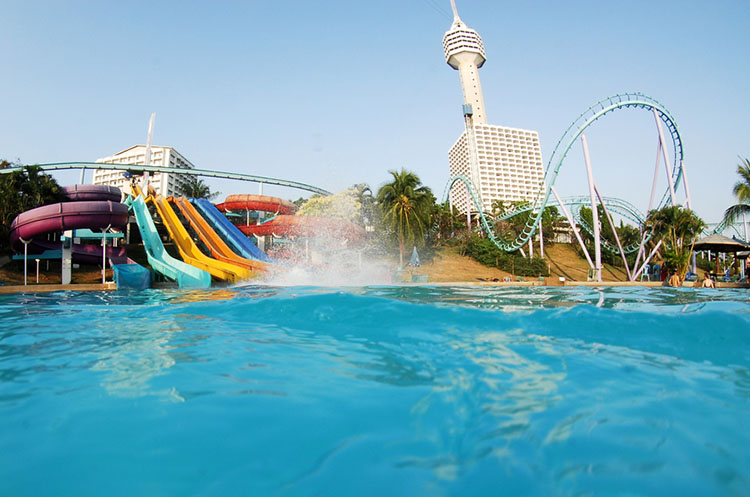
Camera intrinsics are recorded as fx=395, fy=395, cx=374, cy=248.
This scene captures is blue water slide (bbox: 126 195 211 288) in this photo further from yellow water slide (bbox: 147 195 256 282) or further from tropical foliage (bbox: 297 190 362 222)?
tropical foliage (bbox: 297 190 362 222)

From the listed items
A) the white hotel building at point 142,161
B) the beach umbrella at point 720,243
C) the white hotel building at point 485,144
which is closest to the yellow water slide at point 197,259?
the beach umbrella at point 720,243

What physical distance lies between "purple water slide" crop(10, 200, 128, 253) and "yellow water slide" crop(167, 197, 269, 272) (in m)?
4.96

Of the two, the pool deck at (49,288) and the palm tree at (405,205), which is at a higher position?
the palm tree at (405,205)

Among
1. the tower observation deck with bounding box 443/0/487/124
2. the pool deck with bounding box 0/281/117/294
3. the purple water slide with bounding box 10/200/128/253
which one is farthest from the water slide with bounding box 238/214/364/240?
the tower observation deck with bounding box 443/0/487/124

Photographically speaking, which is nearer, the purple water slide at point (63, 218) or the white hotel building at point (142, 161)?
the purple water slide at point (63, 218)

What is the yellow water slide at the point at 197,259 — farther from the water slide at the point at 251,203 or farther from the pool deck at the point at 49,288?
the water slide at the point at 251,203

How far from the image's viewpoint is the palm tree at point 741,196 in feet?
78.2

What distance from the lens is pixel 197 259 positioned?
19672mm

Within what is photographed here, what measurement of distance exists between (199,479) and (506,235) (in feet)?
126

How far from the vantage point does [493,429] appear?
2.27 meters

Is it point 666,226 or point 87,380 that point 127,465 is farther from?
point 666,226

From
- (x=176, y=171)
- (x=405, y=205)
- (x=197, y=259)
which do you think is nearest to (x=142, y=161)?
(x=176, y=171)

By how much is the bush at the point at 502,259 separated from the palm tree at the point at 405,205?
6454 millimetres

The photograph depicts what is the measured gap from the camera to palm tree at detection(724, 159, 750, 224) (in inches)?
938
